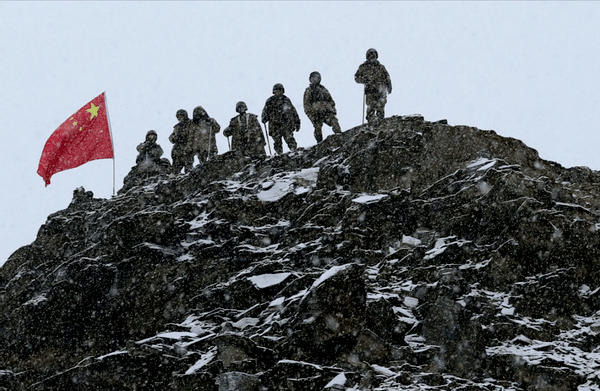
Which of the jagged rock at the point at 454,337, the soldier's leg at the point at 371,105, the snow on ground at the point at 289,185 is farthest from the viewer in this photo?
the soldier's leg at the point at 371,105

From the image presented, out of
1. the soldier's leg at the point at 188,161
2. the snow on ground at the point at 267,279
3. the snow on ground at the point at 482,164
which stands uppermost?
the soldier's leg at the point at 188,161

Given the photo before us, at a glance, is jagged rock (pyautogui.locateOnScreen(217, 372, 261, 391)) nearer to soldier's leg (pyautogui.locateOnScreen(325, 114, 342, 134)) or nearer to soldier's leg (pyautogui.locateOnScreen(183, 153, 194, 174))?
soldier's leg (pyautogui.locateOnScreen(325, 114, 342, 134))

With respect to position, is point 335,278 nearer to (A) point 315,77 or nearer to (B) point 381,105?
(B) point 381,105

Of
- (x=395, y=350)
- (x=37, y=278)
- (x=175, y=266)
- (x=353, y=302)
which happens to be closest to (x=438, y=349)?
(x=395, y=350)

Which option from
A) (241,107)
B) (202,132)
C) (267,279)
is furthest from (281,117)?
(267,279)

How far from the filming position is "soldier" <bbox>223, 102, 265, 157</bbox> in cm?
2375

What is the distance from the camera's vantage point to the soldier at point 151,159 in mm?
26125

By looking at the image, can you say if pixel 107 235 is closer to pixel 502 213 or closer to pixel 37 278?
pixel 37 278

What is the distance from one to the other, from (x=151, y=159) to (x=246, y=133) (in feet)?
13.6

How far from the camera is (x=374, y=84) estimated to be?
74.5 feet

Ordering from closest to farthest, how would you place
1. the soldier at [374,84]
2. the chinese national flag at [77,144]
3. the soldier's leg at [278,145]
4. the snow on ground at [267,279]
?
the snow on ground at [267,279], the soldier at [374,84], the soldier's leg at [278,145], the chinese national flag at [77,144]

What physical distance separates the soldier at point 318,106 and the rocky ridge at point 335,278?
54.8 inches

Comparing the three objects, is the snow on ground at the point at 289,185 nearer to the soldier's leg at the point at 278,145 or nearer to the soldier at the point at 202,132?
the soldier's leg at the point at 278,145

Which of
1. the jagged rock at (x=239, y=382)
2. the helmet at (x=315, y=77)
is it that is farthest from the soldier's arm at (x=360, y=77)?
the jagged rock at (x=239, y=382)
